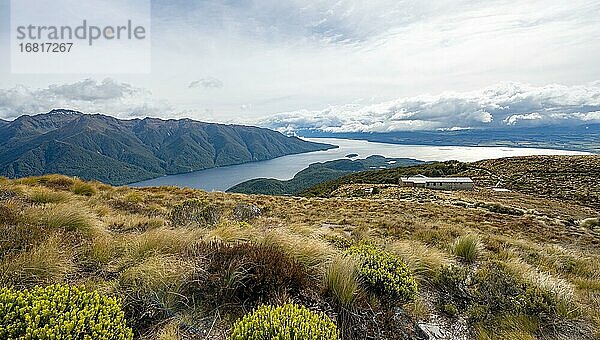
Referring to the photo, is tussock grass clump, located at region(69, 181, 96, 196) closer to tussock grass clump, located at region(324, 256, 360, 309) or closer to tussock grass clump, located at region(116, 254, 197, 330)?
tussock grass clump, located at region(116, 254, 197, 330)

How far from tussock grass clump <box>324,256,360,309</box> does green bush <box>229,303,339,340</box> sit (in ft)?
3.15

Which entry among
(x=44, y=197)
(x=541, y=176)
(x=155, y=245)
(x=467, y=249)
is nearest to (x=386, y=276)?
(x=467, y=249)

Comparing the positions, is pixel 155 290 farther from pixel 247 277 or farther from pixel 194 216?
pixel 194 216

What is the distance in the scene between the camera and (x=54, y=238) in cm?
444

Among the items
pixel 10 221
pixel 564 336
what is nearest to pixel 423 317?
pixel 564 336

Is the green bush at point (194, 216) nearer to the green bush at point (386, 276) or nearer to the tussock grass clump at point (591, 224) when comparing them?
the green bush at point (386, 276)

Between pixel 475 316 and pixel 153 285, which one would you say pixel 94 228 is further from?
pixel 475 316

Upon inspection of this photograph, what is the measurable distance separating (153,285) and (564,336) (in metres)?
5.29

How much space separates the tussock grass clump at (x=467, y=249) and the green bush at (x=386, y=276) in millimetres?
2559

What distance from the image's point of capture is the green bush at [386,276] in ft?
13.5

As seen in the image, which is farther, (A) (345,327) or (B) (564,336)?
(B) (564,336)

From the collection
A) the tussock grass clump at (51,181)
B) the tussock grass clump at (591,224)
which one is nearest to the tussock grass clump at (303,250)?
the tussock grass clump at (51,181)

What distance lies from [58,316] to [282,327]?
6.10 ft

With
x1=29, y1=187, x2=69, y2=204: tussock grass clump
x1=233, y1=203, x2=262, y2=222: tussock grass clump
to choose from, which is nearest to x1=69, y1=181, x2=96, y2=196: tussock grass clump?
x1=29, y1=187, x2=69, y2=204: tussock grass clump
